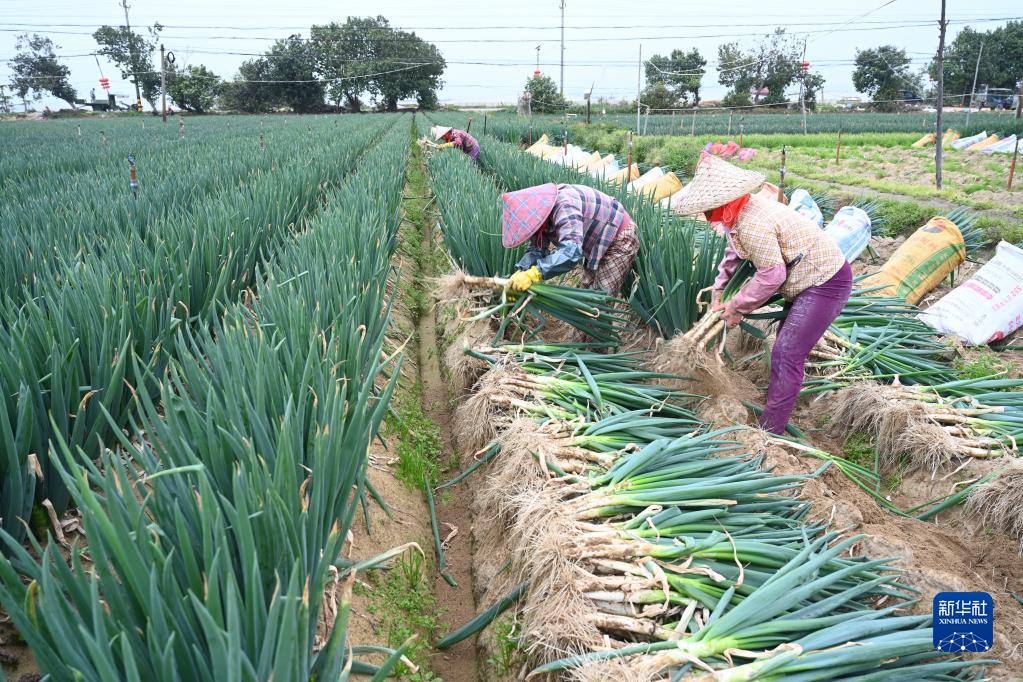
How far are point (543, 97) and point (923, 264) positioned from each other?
141 feet

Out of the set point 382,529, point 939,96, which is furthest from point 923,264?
point 939,96

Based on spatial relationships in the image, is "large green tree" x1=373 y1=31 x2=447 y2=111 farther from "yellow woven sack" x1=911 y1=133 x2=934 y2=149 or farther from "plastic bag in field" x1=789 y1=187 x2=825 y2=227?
"plastic bag in field" x1=789 y1=187 x2=825 y2=227

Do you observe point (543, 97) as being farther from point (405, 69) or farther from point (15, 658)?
point (15, 658)

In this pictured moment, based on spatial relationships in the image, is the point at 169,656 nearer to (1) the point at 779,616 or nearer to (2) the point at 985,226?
(1) the point at 779,616

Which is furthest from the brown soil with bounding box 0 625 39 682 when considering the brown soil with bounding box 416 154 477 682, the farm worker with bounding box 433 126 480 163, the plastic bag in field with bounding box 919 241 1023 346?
the farm worker with bounding box 433 126 480 163

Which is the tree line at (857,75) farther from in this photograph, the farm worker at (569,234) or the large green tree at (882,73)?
the farm worker at (569,234)

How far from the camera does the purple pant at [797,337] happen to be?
3037 mm

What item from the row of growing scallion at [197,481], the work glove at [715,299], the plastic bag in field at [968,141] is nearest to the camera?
the row of growing scallion at [197,481]

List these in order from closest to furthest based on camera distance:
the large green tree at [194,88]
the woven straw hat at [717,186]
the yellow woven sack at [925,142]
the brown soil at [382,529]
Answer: the brown soil at [382,529]
the woven straw hat at [717,186]
the yellow woven sack at [925,142]
the large green tree at [194,88]

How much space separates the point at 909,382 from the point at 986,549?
1.24m

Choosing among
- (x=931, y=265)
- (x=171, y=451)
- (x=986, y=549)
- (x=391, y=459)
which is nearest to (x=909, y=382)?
(x=986, y=549)

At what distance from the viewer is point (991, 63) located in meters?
48.5

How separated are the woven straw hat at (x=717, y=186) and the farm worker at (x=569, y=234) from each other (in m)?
0.65

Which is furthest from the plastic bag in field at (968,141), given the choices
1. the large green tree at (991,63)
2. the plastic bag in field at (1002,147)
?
the large green tree at (991,63)
